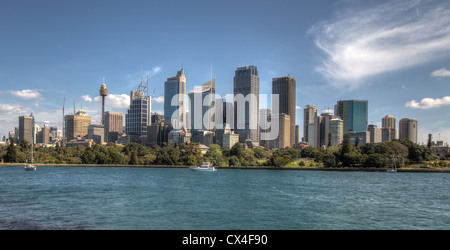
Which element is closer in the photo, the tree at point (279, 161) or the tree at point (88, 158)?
the tree at point (279, 161)

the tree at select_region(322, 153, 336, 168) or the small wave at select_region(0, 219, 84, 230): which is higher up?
the small wave at select_region(0, 219, 84, 230)

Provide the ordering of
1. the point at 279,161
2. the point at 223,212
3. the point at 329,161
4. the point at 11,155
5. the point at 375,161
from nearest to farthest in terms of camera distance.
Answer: the point at 223,212 → the point at 375,161 → the point at 329,161 → the point at 279,161 → the point at 11,155

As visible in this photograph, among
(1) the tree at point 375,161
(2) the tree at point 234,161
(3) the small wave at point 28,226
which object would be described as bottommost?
(2) the tree at point 234,161

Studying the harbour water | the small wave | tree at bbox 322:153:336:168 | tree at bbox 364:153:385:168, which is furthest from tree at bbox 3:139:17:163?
tree at bbox 364:153:385:168

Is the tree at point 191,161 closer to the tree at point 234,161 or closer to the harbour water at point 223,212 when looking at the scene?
the tree at point 234,161

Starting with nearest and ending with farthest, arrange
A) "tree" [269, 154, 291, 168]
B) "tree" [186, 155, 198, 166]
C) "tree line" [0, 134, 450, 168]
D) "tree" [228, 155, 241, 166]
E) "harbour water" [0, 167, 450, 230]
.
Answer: "harbour water" [0, 167, 450, 230]
"tree line" [0, 134, 450, 168]
"tree" [269, 154, 291, 168]
"tree" [186, 155, 198, 166]
"tree" [228, 155, 241, 166]

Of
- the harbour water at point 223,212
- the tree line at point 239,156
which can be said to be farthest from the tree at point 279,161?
the harbour water at point 223,212

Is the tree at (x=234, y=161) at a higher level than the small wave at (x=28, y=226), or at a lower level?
lower

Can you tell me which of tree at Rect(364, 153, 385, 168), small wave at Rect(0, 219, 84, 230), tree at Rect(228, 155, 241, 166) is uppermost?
small wave at Rect(0, 219, 84, 230)

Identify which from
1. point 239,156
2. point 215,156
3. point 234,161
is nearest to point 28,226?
point 234,161

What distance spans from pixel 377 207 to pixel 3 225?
29678 mm

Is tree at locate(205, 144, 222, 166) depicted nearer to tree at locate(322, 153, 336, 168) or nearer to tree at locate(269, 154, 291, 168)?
tree at locate(269, 154, 291, 168)

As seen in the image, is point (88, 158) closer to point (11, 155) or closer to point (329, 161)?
point (11, 155)

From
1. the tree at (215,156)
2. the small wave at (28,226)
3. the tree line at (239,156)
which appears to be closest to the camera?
the small wave at (28,226)
